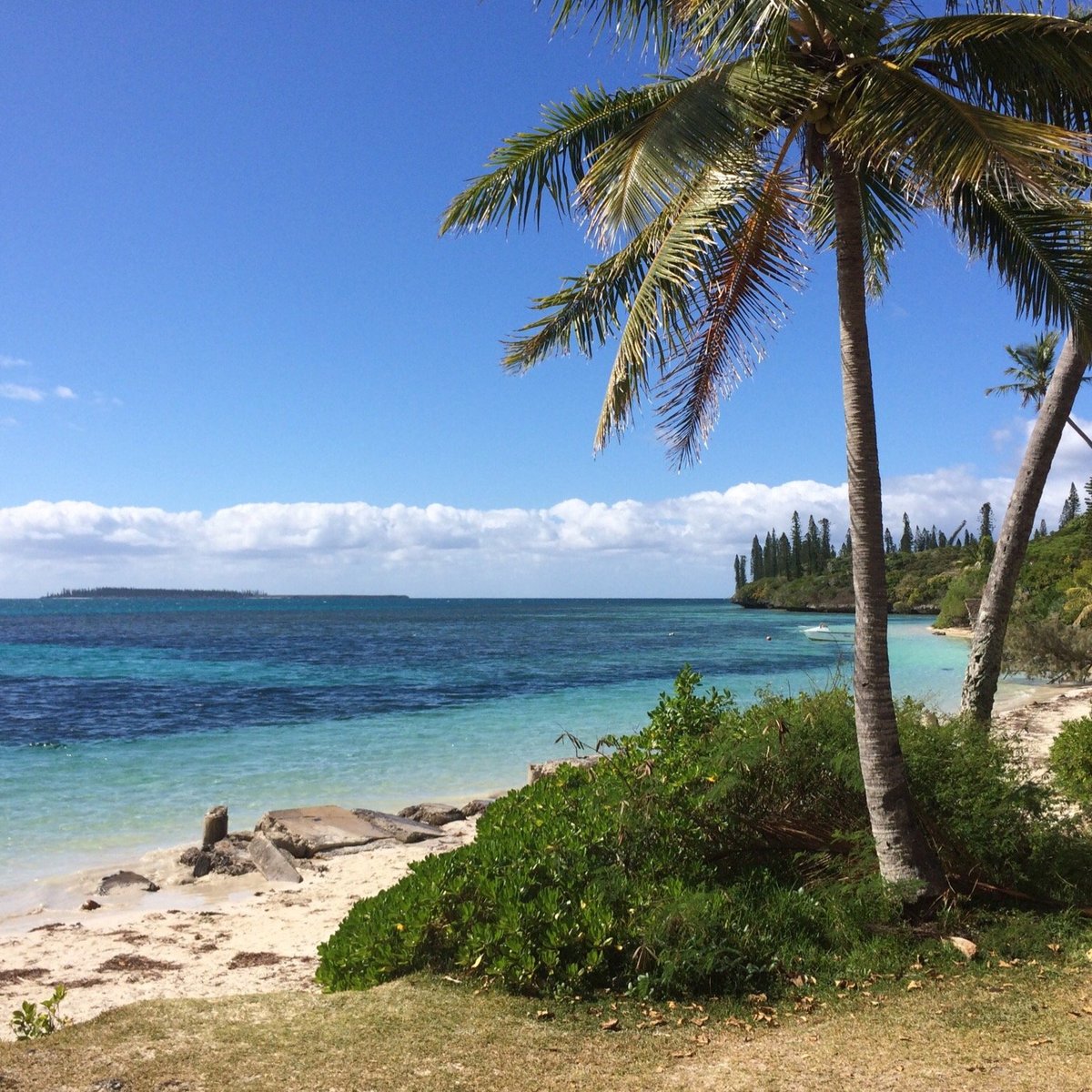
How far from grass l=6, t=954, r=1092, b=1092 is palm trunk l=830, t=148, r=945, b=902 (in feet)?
2.86

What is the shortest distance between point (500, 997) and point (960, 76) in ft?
23.8

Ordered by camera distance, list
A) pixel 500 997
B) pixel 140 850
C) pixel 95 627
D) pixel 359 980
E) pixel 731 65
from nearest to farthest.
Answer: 1. pixel 500 997
2. pixel 359 980
3. pixel 731 65
4. pixel 140 850
5. pixel 95 627

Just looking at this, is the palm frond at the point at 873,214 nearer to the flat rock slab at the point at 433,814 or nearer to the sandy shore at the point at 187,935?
the sandy shore at the point at 187,935

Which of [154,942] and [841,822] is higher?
[841,822]

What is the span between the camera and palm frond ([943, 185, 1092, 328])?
6.74 meters

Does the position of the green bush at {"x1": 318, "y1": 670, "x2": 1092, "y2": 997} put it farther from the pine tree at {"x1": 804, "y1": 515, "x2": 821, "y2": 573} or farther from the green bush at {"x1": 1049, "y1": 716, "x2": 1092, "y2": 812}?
the pine tree at {"x1": 804, "y1": 515, "x2": 821, "y2": 573}

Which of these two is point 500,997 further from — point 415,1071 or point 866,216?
point 866,216

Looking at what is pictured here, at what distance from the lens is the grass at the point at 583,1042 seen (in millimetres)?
4371

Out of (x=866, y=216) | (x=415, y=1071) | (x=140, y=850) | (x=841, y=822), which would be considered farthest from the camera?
(x=140, y=850)

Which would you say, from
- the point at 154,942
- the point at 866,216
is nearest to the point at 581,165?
the point at 866,216

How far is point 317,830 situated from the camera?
41.9ft

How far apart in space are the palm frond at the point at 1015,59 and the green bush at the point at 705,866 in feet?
16.3

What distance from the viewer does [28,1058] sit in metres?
4.57

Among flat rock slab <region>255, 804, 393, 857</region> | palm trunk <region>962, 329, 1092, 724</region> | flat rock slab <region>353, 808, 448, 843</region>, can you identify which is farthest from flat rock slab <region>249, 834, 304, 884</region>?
palm trunk <region>962, 329, 1092, 724</region>
